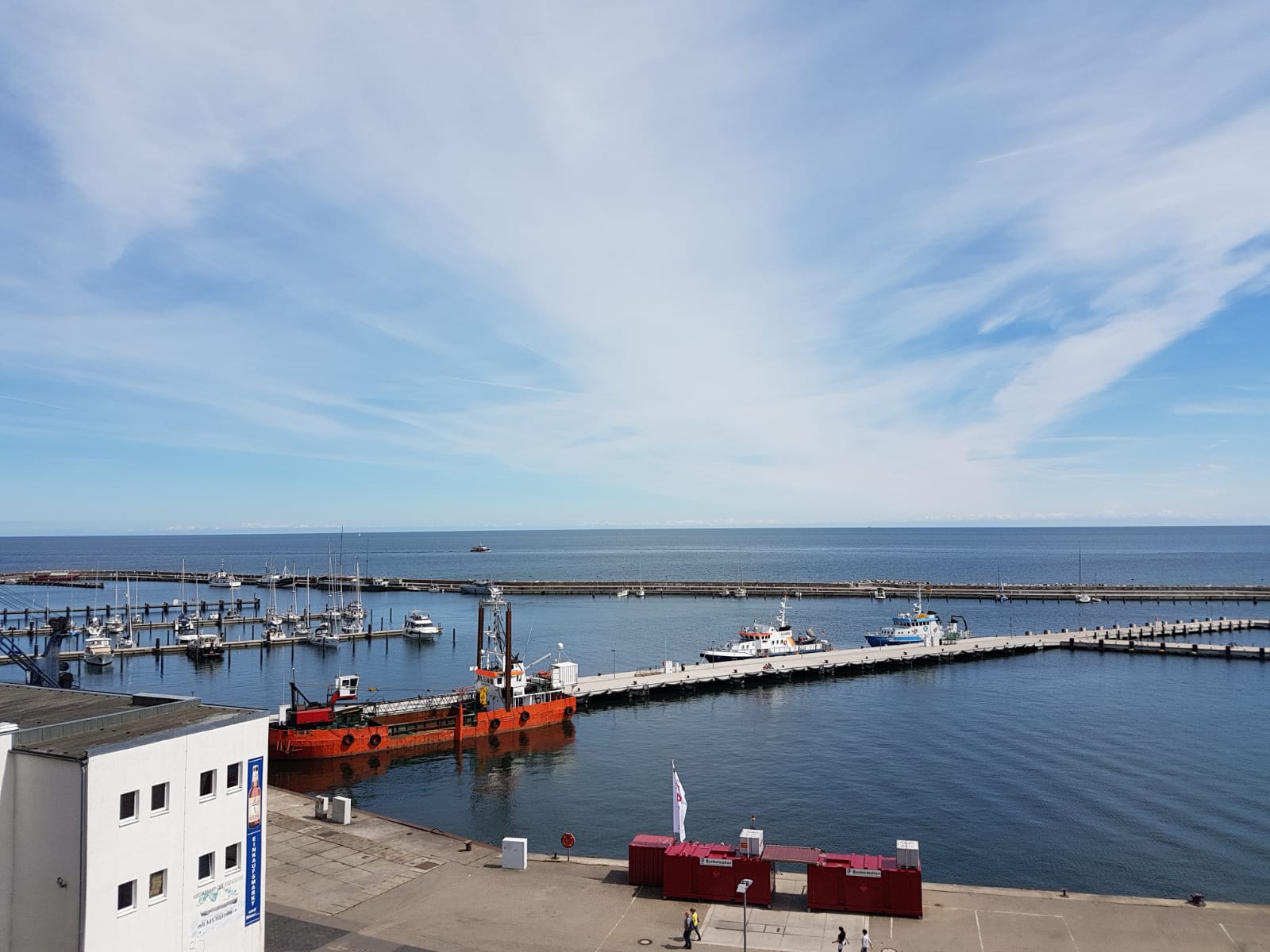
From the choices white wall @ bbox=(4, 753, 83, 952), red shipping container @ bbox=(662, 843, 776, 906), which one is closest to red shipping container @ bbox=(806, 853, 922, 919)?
red shipping container @ bbox=(662, 843, 776, 906)

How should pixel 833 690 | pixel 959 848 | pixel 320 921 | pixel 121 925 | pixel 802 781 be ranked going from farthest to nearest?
pixel 833 690
pixel 802 781
pixel 959 848
pixel 320 921
pixel 121 925

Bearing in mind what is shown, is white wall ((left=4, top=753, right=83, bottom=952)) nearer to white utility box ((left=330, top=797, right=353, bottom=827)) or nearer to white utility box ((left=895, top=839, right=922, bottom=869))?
white utility box ((left=330, top=797, right=353, bottom=827))

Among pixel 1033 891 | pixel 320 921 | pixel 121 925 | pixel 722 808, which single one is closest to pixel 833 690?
pixel 722 808

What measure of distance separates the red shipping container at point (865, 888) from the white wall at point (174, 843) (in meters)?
16.8

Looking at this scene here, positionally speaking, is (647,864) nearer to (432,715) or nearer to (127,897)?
(127,897)

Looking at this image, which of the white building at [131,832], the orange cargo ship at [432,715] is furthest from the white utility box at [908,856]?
the orange cargo ship at [432,715]

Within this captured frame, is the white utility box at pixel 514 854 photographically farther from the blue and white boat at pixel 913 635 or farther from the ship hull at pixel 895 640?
the ship hull at pixel 895 640

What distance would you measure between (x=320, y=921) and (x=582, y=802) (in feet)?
76.4

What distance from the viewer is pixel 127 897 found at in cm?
2056

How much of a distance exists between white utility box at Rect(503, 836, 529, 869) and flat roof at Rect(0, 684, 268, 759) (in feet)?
34.5

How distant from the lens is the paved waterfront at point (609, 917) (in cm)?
2492

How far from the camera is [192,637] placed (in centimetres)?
10788

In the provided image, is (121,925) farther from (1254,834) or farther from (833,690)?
(833,690)

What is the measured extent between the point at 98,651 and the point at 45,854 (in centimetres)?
9208
